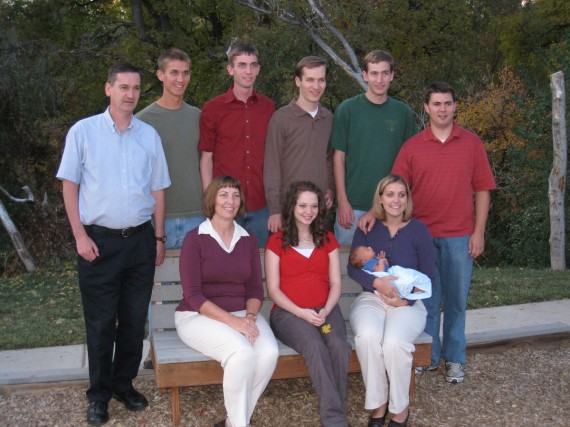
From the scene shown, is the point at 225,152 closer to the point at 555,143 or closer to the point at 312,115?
the point at 312,115

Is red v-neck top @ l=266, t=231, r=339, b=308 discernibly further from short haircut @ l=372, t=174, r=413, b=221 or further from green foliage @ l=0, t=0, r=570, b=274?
green foliage @ l=0, t=0, r=570, b=274

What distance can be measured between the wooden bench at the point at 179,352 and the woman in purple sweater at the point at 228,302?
12 centimetres

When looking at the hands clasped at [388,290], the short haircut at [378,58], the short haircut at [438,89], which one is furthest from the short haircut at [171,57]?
the hands clasped at [388,290]

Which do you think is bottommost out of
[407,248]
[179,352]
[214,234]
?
[179,352]

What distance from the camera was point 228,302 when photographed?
4.18m

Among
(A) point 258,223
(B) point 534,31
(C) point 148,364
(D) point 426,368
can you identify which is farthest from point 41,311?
(B) point 534,31

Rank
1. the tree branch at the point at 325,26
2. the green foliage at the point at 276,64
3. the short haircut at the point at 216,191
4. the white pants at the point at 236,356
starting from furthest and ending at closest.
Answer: the tree branch at the point at 325,26, the green foliage at the point at 276,64, the short haircut at the point at 216,191, the white pants at the point at 236,356

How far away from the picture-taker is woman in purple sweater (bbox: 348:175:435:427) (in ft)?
13.3

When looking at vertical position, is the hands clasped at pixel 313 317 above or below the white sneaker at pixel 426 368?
above

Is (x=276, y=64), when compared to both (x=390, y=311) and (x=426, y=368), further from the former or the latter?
(x=390, y=311)

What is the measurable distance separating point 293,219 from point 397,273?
0.75 m

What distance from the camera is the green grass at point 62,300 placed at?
20.6 feet

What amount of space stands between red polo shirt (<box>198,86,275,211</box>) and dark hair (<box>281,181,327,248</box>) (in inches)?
19.6

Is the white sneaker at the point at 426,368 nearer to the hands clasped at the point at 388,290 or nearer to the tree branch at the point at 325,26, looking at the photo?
the hands clasped at the point at 388,290
